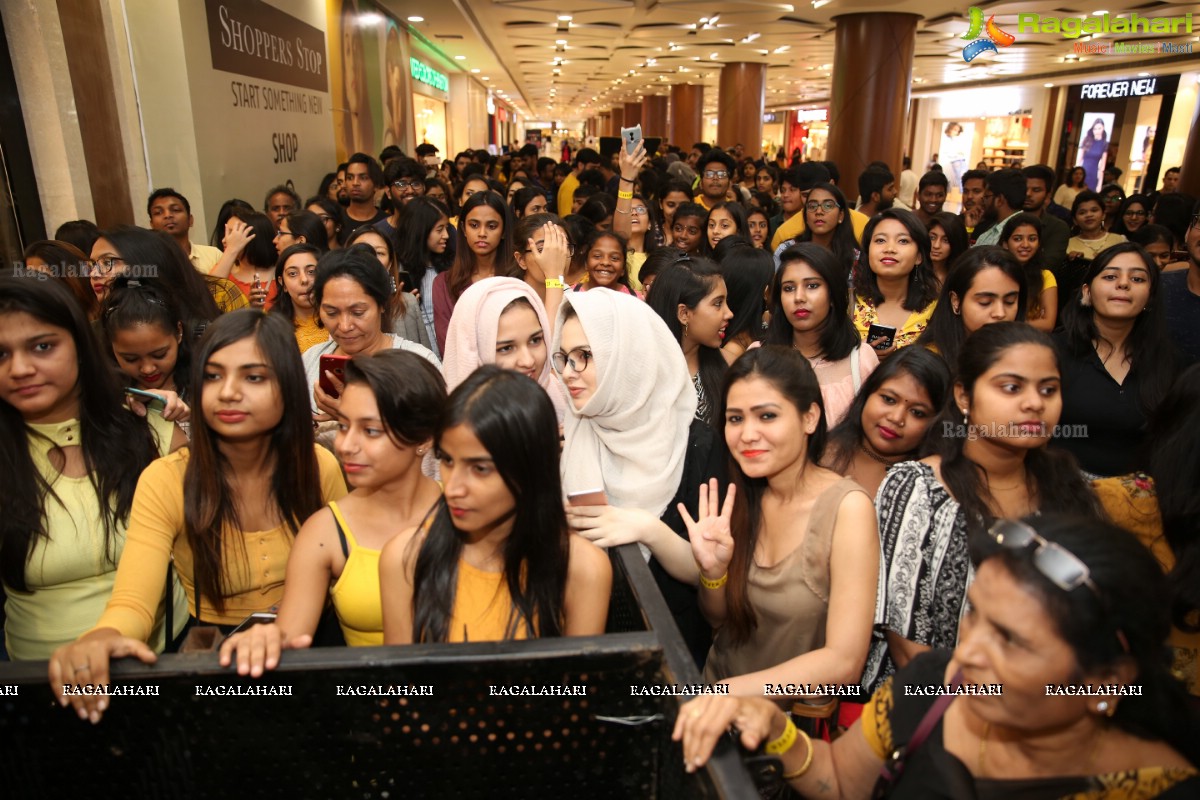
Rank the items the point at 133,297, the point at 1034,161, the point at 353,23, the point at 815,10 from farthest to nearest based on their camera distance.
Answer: the point at 1034,161, the point at 815,10, the point at 353,23, the point at 133,297

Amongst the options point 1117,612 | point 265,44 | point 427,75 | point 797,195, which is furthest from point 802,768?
point 427,75

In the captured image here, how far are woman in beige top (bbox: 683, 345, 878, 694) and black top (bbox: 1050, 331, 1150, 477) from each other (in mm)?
1452

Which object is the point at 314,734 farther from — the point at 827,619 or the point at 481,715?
the point at 827,619

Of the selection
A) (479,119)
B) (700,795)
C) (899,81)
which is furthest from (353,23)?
(479,119)

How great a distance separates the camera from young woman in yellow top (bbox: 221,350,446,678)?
1555 mm

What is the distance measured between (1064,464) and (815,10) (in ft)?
37.8

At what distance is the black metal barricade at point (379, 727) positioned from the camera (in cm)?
100

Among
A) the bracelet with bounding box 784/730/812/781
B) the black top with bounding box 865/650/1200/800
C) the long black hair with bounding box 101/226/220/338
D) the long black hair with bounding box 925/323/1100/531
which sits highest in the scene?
the long black hair with bounding box 101/226/220/338

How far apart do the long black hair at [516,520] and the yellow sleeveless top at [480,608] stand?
1 centimetres

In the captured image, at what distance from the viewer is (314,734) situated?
3.42ft

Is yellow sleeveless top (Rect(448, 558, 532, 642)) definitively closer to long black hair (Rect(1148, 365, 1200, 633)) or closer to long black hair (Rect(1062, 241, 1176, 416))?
long black hair (Rect(1148, 365, 1200, 633))

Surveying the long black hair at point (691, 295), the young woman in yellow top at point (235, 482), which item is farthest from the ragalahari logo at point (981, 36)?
the young woman in yellow top at point (235, 482)

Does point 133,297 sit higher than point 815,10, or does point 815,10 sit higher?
point 815,10

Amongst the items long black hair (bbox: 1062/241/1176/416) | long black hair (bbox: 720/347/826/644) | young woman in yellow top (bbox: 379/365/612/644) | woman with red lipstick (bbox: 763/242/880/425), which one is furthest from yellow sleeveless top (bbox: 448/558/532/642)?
long black hair (bbox: 1062/241/1176/416)
